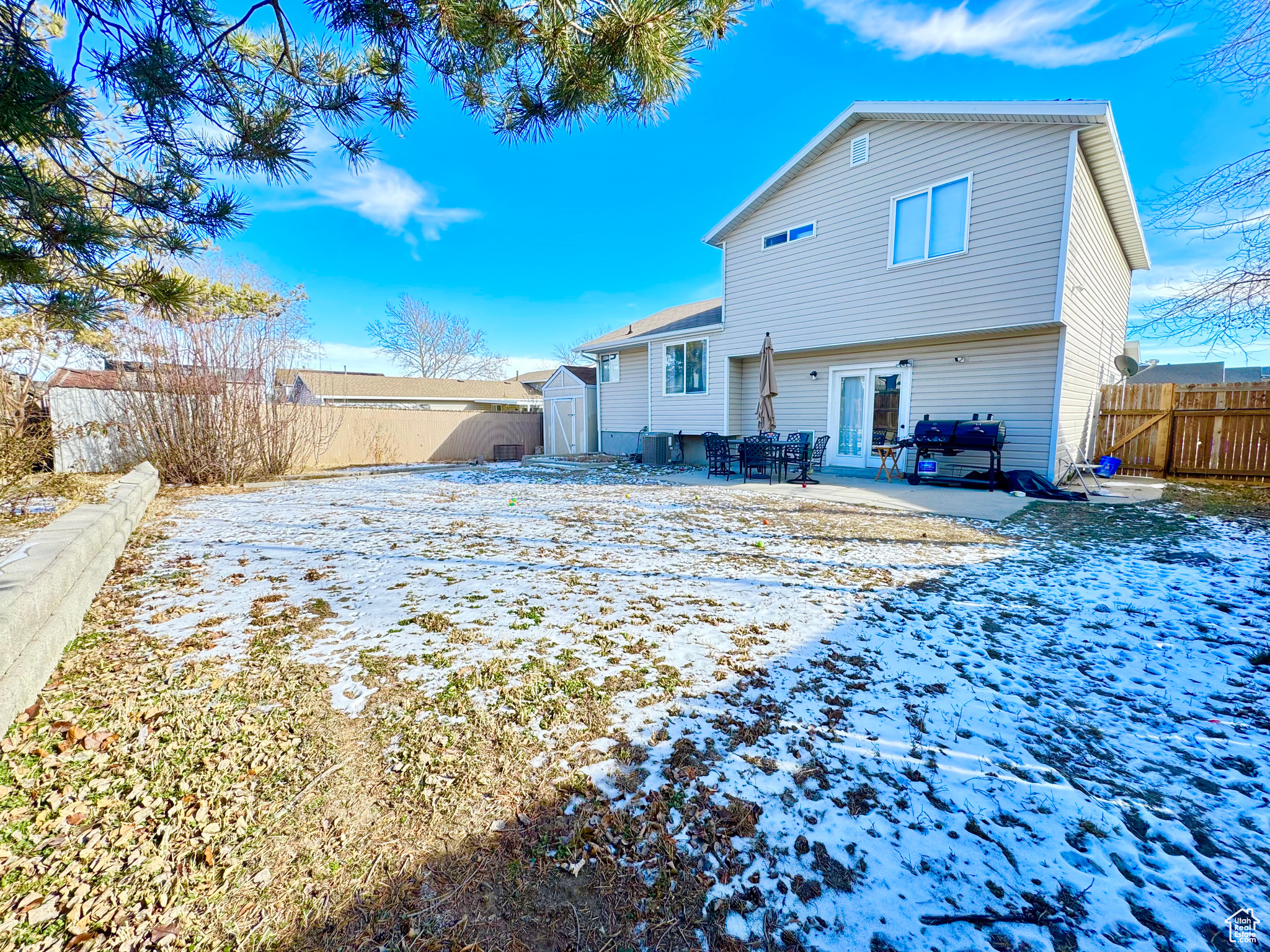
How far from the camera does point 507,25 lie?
251cm

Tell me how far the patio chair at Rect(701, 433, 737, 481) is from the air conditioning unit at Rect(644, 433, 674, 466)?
2.49 m

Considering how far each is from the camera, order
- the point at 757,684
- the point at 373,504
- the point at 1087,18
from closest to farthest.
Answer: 1. the point at 757,684
2. the point at 1087,18
3. the point at 373,504

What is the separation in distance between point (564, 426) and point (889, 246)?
468 inches

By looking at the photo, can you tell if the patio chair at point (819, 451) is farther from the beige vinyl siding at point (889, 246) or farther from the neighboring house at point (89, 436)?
the neighboring house at point (89, 436)

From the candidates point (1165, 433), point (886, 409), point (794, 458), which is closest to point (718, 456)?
point (794, 458)

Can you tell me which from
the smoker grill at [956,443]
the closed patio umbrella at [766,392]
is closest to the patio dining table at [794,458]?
the closed patio umbrella at [766,392]

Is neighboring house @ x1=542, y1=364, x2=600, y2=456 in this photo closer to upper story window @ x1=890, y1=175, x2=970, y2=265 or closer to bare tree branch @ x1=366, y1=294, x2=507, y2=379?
upper story window @ x1=890, y1=175, x2=970, y2=265

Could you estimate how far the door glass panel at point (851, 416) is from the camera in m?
10.6

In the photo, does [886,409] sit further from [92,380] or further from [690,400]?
[92,380]

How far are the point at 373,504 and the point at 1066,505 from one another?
10094 mm

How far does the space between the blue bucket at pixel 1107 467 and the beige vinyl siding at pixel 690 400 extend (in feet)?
25.0

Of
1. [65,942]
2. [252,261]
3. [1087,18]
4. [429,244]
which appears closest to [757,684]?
[65,942]

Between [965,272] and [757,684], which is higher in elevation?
[965,272]

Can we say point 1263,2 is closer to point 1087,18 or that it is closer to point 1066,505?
point 1087,18
